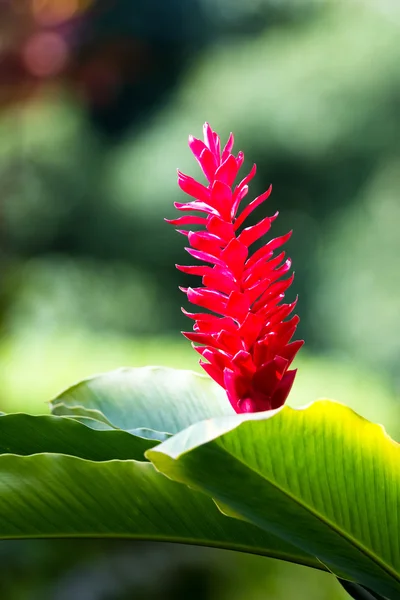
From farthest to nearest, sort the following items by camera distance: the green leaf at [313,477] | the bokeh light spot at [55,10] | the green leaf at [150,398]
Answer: the bokeh light spot at [55,10] < the green leaf at [150,398] < the green leaf at [313,477]

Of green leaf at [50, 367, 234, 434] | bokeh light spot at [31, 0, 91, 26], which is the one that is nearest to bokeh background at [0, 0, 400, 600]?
bokeh light spot at [31, 0, 91, 26]

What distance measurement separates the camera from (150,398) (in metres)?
0.99

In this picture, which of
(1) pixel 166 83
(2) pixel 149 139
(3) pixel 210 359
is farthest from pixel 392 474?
(1) pixel 166 83

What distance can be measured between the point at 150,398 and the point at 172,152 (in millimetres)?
5698

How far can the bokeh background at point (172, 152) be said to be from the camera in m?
5.77

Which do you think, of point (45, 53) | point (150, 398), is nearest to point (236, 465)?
point (150, 398)

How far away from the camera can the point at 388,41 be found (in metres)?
6.04

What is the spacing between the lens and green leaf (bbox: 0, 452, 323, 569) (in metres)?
0.71

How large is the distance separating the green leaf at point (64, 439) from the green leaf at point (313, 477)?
0.47ft

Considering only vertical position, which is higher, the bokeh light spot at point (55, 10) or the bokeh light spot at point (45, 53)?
the bokeh light spot at point (55, 10)

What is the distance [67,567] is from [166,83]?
549cm

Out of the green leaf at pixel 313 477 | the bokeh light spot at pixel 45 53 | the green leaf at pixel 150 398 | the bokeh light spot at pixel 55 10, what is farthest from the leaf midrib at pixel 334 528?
the bokeh light spot at pixel 55 10

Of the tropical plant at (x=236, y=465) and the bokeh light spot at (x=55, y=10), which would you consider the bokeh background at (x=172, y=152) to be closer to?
the bokeh light spot at (x=55, y=10)

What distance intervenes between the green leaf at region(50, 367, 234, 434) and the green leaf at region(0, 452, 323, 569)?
190mm
